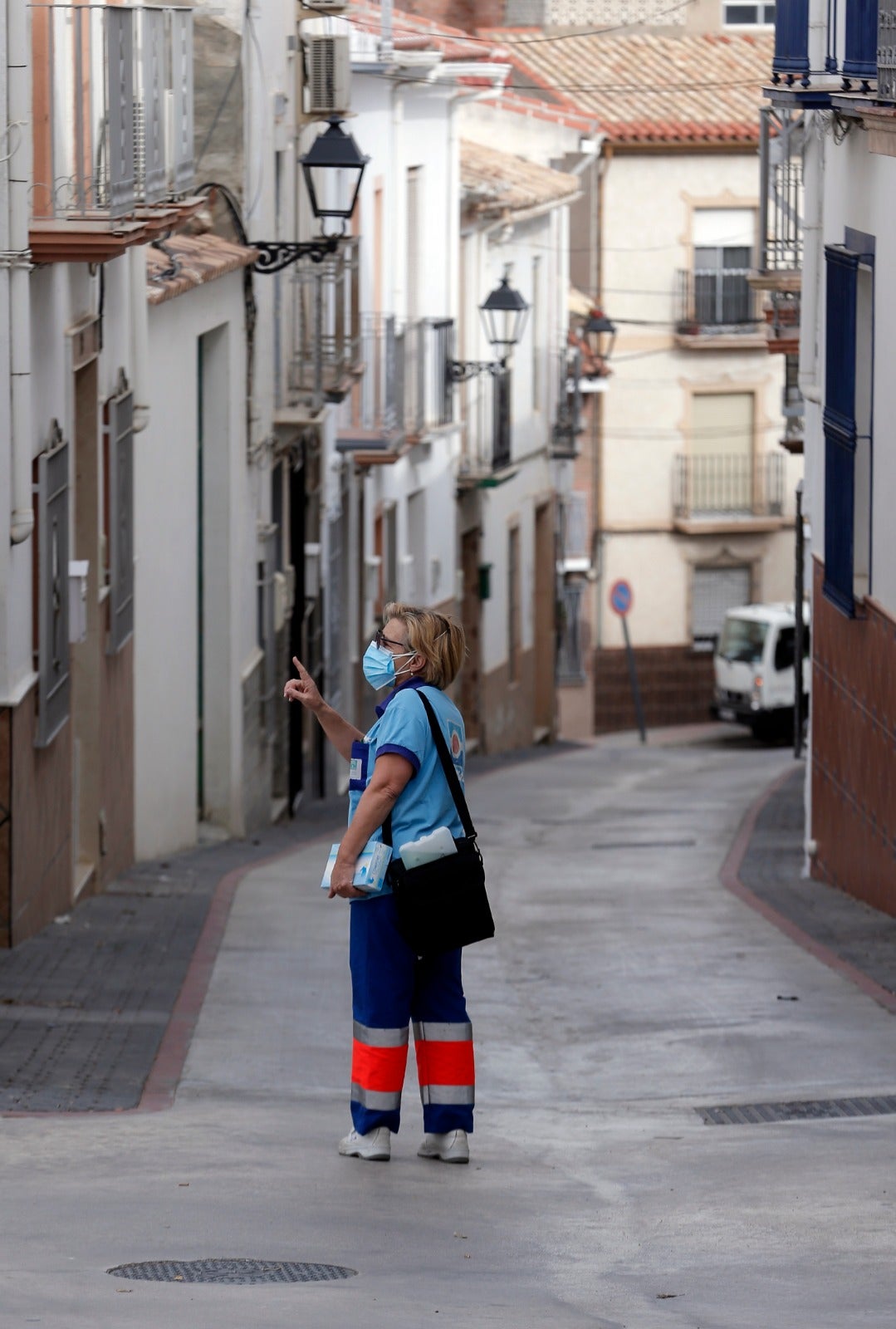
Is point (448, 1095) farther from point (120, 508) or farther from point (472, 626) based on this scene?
point (472, 626)

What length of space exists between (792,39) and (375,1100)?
8732 millimetres

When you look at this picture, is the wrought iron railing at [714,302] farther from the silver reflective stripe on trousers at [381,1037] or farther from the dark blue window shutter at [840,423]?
the silver reflective stripe on trousers at [381,1037]

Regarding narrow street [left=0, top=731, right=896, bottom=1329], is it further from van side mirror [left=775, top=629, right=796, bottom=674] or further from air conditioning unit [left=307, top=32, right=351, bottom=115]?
van side mirror [left=775, top=629, right=796, bottom=674]

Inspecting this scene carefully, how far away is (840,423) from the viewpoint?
44.2ft

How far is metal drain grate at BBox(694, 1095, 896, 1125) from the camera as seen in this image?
25.3 feet

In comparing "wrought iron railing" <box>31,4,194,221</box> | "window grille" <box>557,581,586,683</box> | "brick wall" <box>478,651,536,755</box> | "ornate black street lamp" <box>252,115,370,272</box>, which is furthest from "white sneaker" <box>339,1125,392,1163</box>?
"window grille" <box>557,581,586,683</box>

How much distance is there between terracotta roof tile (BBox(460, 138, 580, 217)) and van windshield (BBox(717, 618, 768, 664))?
8.34m

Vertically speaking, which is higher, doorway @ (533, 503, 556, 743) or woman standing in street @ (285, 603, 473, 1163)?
woman standing in street @ (285, 603, 473, 1163)

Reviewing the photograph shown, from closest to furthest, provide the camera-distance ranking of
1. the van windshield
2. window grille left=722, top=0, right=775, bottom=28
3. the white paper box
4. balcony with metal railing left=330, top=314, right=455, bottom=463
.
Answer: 1. the white paper box
2. balcony with metal railing left=330, top=314, right=455, bottom=463
3. the van windshield
4. window grille left=722, top=0, right=775, bottom=28

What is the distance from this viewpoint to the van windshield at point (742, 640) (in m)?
39.0

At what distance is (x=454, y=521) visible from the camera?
3016 centimetres

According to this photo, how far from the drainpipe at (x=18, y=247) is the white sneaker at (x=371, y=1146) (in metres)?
4.00

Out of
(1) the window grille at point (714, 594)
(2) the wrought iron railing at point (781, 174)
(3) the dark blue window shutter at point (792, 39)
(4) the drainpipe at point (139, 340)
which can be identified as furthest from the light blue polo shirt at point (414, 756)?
(1) the window grille at point (714, 594)

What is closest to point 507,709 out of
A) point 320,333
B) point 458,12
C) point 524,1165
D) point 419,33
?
point 458,12
